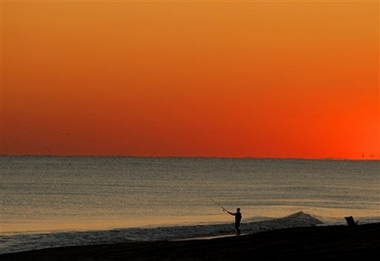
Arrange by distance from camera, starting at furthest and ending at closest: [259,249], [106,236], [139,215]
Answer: [139,215] → [106,236] → [259,249]

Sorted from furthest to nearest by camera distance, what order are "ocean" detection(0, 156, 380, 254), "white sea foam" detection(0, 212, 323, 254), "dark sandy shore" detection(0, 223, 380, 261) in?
"ocean" detection(0, 156, 380, 254), "white sea foam" detection(0, 212, 323, 254), "dark sandy shore" detection(0, 223, 380, 261)

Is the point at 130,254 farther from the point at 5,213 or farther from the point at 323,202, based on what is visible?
the point at 323,202

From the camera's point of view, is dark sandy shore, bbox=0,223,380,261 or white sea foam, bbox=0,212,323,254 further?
white sea foam, bbox=0,212,323,254

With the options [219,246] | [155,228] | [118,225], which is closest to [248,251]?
[219,246]

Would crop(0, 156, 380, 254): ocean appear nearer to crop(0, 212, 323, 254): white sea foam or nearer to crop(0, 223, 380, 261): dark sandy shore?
crop(0, 212, 323, 254): white sea foam

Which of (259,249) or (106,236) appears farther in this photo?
(106,236)

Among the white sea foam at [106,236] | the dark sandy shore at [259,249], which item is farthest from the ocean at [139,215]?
the dark sandy shore at [259,249]

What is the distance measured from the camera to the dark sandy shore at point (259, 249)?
1467 cm

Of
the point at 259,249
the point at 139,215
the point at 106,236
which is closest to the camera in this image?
the point at 259,249

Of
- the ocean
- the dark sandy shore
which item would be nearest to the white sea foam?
the ocean

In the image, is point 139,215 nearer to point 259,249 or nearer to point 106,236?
point 106,236

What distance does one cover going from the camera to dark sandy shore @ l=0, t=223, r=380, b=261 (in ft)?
48.1

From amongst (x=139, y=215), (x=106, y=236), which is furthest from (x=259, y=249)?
(x=139, y=215)

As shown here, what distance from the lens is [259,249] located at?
1580 centimetres
